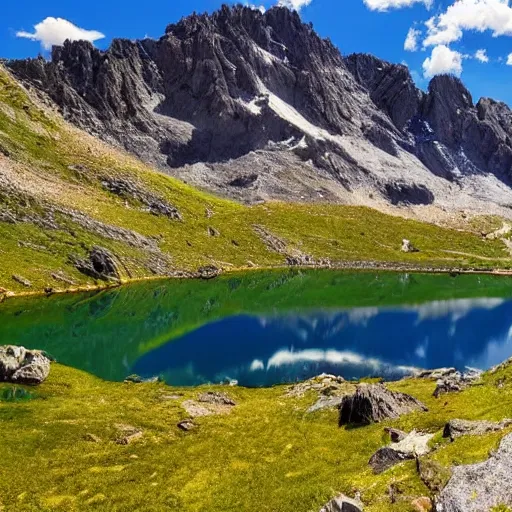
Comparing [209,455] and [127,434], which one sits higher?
[209,455]

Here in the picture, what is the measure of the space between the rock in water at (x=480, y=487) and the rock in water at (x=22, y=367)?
155ft

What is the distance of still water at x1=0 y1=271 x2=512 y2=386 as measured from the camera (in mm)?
77000

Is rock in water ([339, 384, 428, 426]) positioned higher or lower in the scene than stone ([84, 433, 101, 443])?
higher

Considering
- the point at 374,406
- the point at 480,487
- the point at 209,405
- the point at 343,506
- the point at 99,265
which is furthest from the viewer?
the point at 99,265

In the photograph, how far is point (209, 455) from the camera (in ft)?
127

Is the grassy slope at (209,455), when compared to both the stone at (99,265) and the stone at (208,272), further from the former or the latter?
the stone at (208,272)

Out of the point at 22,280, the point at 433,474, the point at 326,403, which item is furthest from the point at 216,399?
the point at 22,280

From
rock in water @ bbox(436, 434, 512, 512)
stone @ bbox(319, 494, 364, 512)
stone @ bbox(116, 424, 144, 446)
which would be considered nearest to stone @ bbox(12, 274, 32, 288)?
stone @ bbox(116, 424, 144, 446)

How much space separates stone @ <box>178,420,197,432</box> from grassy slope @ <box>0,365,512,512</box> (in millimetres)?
620

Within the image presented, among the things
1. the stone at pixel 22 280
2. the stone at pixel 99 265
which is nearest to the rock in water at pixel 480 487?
the stone at pixel 22 280

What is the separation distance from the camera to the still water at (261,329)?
77.0 m

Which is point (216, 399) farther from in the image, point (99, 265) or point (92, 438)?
point (99, 265)

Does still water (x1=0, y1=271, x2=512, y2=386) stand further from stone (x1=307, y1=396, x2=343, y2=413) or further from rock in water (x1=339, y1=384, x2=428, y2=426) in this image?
rock in water (x1=339, y1=384, x2=428, y2=426)

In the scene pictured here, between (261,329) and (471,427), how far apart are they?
7303cm
